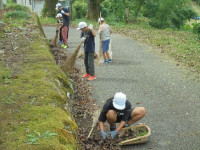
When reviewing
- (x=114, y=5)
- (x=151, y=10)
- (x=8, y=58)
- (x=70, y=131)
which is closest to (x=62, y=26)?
(x=8, y=58)

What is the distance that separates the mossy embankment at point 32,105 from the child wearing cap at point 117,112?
2.30 feet

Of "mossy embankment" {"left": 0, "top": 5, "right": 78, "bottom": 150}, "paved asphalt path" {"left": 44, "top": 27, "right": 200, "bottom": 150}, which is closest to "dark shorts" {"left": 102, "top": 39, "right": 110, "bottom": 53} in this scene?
"paved asphalt path" {"left": 44, "top": 27, "right": 200, "bottom": 150}

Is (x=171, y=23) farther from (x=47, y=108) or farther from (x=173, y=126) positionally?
(x=47, y=108)

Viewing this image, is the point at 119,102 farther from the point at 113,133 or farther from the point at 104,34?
the point at 104,34

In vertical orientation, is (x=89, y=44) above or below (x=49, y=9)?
below

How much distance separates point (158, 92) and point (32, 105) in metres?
4.69

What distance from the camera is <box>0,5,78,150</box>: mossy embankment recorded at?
405 cm

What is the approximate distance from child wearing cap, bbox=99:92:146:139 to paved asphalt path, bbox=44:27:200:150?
517mm

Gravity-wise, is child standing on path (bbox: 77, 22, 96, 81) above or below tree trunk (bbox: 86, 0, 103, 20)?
below

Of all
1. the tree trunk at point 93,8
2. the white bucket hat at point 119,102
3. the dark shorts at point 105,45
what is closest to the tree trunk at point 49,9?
the tree trunk at point 93,8

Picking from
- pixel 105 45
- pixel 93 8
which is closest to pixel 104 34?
pixel 105 45

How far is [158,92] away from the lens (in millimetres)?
8820

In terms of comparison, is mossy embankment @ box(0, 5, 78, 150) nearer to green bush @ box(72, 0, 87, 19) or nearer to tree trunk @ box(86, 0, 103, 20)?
tree trunk @ box(86, 0, 103, 20)

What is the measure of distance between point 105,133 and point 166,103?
2793mm
